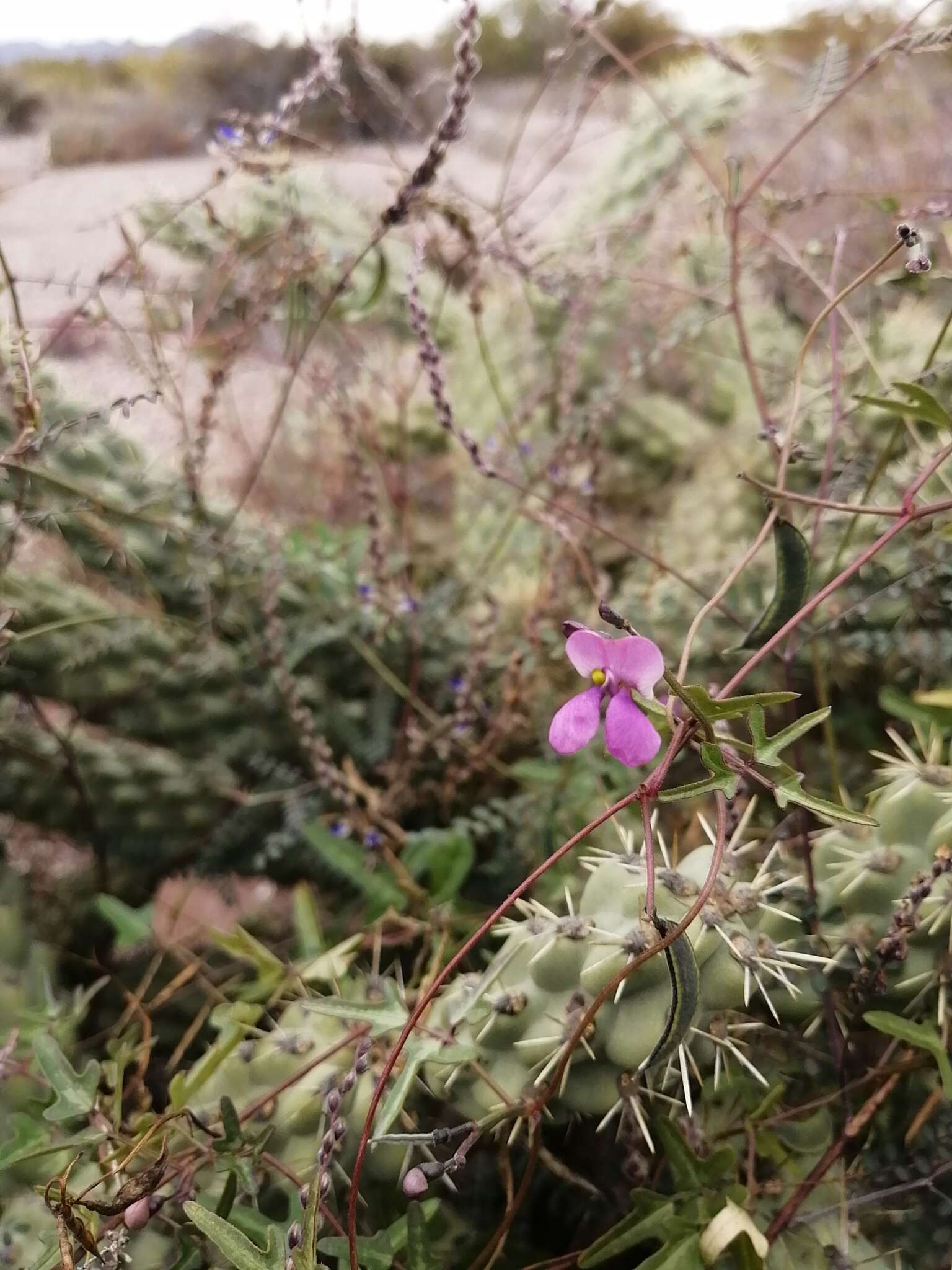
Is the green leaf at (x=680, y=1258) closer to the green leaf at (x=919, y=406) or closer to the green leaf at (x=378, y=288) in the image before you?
the green leaf at (x=919, y=406)

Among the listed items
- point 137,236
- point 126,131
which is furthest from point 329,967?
point 126,131

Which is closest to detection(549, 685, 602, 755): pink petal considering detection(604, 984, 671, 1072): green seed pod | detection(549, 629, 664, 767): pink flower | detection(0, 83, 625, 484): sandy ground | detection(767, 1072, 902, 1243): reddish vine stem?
detection(549, 629, 664, 767): pink flower

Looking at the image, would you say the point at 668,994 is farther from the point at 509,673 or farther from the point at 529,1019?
the point at 509,673

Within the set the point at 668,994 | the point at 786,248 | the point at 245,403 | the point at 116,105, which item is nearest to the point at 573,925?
the point at 668,994

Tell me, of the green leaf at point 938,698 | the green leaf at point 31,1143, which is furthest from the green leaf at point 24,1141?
the green leaf at point 938,698

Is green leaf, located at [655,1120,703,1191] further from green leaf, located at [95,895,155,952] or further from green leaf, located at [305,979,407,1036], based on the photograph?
green leaf, located at [95,895,155,952]
